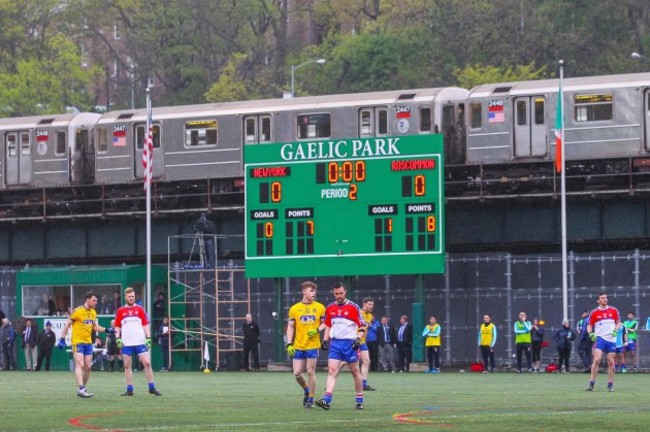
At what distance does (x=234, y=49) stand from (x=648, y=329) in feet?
215

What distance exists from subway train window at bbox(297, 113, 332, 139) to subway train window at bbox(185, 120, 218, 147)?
11.1ft

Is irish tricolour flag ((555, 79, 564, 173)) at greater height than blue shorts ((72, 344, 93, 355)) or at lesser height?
greater

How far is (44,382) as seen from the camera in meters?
35.9

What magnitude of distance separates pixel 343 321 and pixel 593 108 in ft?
87.3

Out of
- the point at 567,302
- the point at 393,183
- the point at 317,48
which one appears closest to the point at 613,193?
the point at 567,302

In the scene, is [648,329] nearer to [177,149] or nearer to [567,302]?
[567,302]

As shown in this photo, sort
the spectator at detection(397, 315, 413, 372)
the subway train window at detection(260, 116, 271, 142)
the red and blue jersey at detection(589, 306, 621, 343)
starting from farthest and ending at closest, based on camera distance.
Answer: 1. the subway train window at detection(260, 116, 271, 142)
2. the spectator at detection(397, 315, 413, 372)
3. the red and blue jersey at detection(589, 306, 621, 343)

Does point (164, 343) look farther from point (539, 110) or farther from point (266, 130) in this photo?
point (539, 110)

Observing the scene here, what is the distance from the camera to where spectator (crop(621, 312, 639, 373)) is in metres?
39.2

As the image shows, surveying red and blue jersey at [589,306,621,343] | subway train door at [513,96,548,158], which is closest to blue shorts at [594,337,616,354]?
red and blue jersey at [589,306,621,343]

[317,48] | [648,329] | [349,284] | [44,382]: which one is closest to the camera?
[44,382]


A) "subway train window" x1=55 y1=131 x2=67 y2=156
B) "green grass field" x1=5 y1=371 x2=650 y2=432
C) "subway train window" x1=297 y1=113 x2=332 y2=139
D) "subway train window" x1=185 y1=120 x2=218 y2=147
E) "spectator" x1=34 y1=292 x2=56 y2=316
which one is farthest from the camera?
"subway train window" x1=55 y1=131 x2=67 y2=156

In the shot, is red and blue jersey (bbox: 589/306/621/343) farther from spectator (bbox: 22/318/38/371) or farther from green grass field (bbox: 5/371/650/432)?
spectator (bbox: 22/318/38/371)

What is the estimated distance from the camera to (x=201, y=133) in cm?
5441
